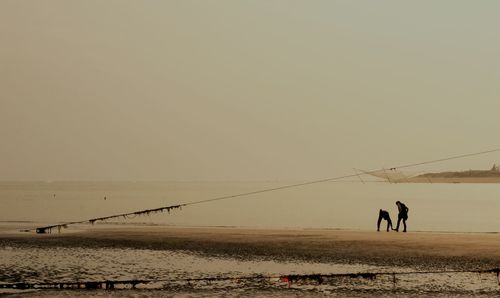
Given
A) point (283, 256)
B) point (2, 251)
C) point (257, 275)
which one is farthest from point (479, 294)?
point (2, 251)

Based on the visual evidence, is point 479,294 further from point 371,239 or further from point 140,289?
point 371,239

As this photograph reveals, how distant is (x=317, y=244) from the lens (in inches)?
1379

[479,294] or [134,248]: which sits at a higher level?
[134,248]

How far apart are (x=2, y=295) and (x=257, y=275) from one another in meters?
9.38

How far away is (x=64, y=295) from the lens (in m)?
21.4

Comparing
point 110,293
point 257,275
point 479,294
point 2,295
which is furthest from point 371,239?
point 2,295

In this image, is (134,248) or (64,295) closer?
(64,295)

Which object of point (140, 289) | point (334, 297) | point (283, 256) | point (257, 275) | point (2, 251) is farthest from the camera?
point (2, 251)

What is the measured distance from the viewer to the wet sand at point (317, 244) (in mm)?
29156

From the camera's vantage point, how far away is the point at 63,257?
31.1 meters

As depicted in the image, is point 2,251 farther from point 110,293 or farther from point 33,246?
point 110,293

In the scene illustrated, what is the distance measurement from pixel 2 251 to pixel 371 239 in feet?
66.0

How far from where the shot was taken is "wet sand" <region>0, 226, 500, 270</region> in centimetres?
2916

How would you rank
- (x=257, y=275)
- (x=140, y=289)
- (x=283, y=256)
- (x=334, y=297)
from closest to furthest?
(x=334, y=297), (x=140, y=289), (x=257, y=275), (x=283, y=256)
